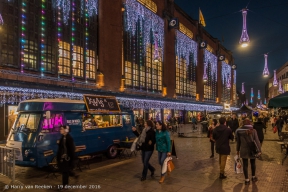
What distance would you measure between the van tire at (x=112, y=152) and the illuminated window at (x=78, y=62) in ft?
39.5

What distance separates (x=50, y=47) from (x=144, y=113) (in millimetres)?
15177

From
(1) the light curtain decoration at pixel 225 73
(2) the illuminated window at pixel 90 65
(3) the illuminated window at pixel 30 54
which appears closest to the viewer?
(3) the illuminated window at pixel 30 54

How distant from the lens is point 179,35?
136 ft

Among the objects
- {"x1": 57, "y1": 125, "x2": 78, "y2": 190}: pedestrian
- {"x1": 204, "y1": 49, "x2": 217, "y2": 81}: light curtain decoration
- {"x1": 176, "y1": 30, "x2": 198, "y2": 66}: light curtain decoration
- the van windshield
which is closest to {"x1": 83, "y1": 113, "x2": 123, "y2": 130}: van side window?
the van windshield

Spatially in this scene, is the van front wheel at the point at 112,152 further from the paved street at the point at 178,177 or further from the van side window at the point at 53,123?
the van side window at the point at 53,123

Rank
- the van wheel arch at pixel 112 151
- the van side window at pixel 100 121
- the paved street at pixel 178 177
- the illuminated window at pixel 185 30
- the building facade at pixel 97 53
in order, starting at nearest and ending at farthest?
the paved street at pixel 178 177 < the van side window at pixel 100 121 < the van wheel arch at pixel 112 151 < the building facade at pixel 97 53 < the illuminated window at pixel 185 30

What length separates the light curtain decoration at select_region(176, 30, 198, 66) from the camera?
41.1m

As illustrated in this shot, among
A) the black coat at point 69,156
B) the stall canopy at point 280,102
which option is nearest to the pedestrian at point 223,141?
the stall canopy at point 280,102

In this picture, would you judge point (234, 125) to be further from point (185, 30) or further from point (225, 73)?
point (225, 73)

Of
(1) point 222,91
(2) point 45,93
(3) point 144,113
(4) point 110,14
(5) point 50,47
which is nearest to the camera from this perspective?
(2) point 45,93

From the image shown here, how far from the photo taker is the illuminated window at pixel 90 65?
77.4ft

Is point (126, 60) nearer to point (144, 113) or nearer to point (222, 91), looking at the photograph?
point (144, 113)

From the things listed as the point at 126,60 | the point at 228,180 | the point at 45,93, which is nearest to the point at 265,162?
the point at 228,180

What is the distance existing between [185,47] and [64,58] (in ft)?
89.1
